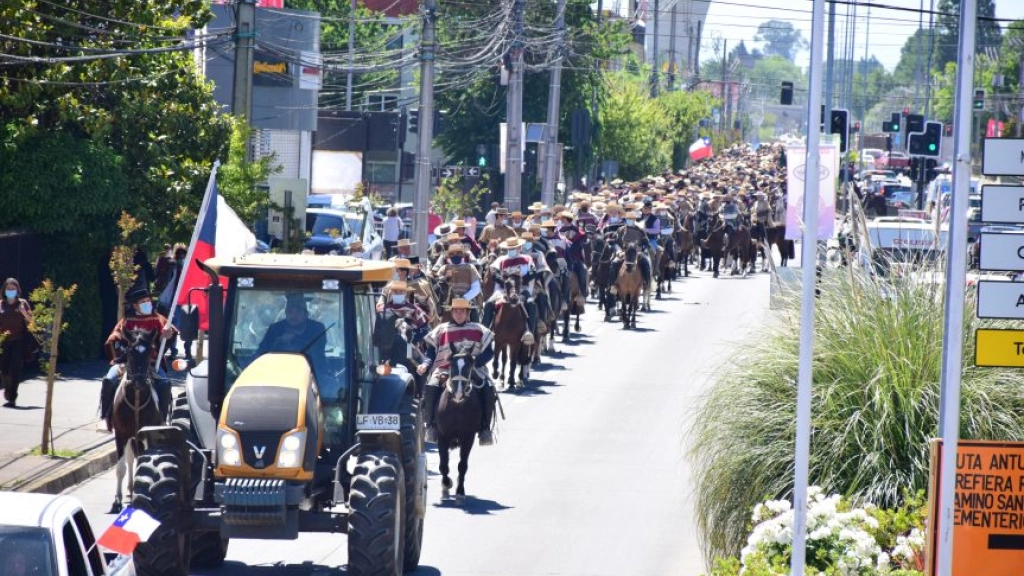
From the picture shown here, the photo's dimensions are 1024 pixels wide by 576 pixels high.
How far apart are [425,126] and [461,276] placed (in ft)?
27.0

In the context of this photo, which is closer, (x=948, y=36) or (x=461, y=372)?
(x=461, y=372)

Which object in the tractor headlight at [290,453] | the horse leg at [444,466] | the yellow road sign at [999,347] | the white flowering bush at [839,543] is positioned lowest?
the horse leg at [444,466]

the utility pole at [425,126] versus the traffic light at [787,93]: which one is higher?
the traffic light at [787,93]

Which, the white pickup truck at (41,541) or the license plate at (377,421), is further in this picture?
the license plate at (377,421)

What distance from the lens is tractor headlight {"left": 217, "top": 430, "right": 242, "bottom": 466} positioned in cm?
1170

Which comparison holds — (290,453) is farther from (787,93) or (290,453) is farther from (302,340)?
(787,93)

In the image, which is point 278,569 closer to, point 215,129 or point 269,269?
point 269,269

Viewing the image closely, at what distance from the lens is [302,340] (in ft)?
41.0

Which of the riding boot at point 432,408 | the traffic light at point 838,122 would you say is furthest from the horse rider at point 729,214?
the riding boot at point 432,408

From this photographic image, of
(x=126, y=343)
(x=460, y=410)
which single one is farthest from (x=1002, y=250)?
(x=126, y=343)

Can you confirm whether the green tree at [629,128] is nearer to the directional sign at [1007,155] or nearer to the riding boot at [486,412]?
the riding boot at [486,412]

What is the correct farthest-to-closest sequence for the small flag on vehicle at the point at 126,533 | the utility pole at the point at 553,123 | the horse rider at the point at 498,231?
the utility pole at the point at 553,123 < the horse rider at the point at 498,231 < the small flag on vehicle at the point at 126,533

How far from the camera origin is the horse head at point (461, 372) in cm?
1677

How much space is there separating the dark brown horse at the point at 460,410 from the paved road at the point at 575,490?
1.73ft
